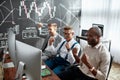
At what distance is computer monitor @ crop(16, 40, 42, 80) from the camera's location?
1.15m

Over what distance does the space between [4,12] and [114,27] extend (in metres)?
2.78

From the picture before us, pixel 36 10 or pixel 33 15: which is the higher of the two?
pixel 36 10

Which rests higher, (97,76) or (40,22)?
(40,22)

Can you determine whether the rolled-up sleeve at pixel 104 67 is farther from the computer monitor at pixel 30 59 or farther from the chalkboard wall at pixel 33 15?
the chalkboard wall at pixel 33 15

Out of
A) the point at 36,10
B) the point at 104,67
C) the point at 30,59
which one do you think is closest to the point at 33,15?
the point at 36,10

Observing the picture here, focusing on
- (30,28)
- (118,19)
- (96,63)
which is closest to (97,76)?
(96,63)

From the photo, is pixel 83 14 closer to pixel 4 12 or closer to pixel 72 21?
pixel 72 21

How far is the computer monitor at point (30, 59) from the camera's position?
1151 mm

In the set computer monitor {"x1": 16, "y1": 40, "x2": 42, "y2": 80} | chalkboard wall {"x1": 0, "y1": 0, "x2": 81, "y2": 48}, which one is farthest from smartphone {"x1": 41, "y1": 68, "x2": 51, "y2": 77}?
chalkboard wall {"x1": 0, "y1": 0, "x2": 81, "y2": 48}

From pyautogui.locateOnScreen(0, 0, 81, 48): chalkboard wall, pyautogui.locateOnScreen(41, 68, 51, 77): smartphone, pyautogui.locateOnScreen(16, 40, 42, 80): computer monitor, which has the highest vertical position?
pyautogui.locateOnScreen(0, 0, 81, 48): chalkboard wall

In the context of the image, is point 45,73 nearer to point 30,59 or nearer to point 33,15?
point 30,59

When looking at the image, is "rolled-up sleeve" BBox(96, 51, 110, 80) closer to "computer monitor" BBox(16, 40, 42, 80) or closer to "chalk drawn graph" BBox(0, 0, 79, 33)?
"computer monitor" BBox(16, 40, 42, 80)

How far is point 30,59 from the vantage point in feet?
4.08

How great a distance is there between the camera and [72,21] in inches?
189
